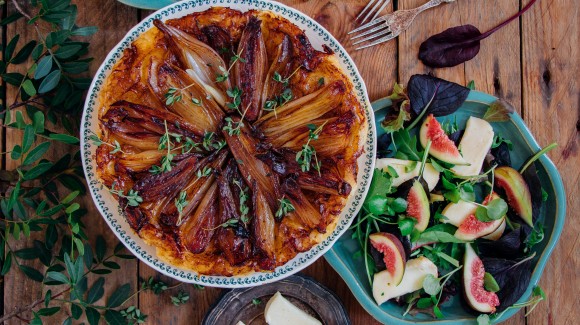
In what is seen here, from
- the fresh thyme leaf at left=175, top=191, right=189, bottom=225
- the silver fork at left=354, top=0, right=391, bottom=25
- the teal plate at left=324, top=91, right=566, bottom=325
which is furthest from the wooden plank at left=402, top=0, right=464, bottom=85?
the fresh thyme leaf at left=175, top=191, right=189, bottom=225

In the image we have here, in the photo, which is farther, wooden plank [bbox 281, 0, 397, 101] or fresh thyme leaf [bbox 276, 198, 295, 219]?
wooden plank [bbox 281, 0, 397, 101]

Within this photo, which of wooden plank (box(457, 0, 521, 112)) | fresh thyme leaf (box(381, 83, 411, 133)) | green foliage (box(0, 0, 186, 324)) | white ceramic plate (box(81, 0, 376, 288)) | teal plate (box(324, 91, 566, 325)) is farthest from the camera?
wooden plank (box(457, 0, 521, 112))

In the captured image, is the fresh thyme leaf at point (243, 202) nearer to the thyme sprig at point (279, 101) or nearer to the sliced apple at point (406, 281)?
the thyme sprig at point (279, 101)

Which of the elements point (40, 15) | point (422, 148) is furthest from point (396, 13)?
point (40, 15)

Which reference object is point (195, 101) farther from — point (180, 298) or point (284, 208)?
point (180, 298)

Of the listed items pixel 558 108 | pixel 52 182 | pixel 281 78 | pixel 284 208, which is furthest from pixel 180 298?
pixel 558 108

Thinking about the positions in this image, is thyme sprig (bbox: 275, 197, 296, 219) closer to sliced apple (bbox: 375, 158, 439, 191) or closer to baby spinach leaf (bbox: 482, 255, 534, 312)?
sliced apple (bbox: 375, 158, 439, 191)

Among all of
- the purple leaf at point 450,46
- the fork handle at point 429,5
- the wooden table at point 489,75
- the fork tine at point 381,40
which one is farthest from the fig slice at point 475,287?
the fork handle at point 429,5
